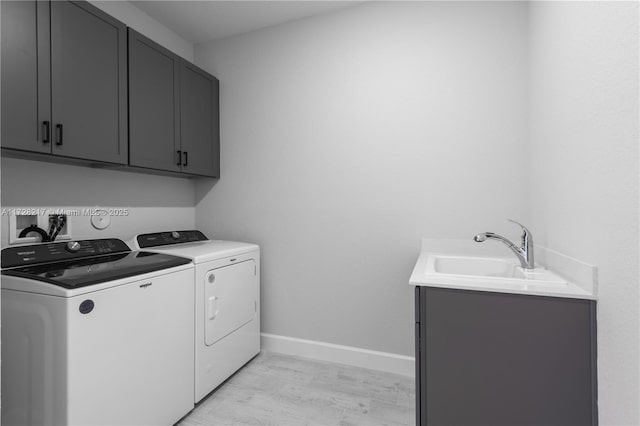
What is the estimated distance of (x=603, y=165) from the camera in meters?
1.08

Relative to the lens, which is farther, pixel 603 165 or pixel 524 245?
pixel 524 245

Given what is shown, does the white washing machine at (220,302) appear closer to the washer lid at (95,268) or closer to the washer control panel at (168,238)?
the washer control panel at (168,238)

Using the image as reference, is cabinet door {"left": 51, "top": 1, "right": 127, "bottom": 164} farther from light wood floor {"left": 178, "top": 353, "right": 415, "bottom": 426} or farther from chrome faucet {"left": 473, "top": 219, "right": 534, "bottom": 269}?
chrome faucet {"left": 473, "top": 219, "right": 534, "bottom": 269}

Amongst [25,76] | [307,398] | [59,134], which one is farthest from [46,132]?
[307,398]

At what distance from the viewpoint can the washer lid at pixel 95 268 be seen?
1257mm

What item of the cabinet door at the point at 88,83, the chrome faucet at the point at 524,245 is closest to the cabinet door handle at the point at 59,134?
the cabinet door at the point at 88,83

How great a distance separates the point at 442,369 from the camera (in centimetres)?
126

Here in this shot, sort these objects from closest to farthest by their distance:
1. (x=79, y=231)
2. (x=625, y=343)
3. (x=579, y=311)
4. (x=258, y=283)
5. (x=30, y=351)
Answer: (x=625, y=343)
(x=579, y=311)
(x=30, y=351)
(x=79, y=231)
(x=258, y=283)

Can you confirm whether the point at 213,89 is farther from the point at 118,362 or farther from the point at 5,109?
the point at 118,362

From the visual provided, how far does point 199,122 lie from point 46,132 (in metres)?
1.11

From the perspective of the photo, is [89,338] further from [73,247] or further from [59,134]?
[59,134]

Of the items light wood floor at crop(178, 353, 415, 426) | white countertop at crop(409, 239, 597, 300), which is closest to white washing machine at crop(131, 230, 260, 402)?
light wood floor at crop(178, 353, 415, 426)

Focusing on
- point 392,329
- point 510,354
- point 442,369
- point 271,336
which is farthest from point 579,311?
point 271,336

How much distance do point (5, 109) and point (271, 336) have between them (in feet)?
6.97
